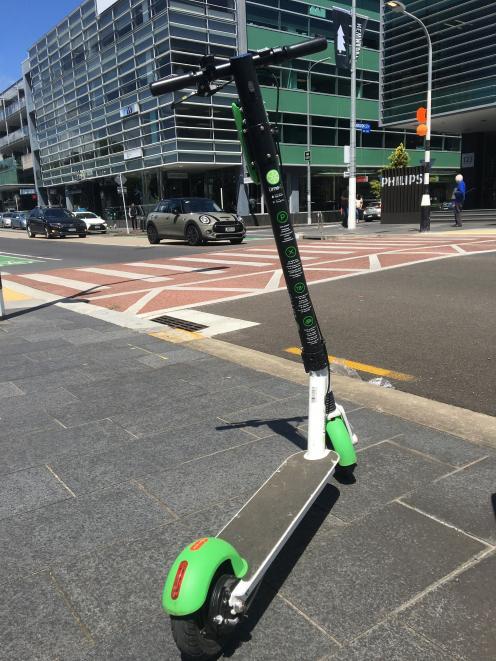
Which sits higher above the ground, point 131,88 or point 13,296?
point 131,88

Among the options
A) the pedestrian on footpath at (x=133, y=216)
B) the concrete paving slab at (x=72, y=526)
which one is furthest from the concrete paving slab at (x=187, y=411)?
the pedestrian on footpath at (x=133, y=216)

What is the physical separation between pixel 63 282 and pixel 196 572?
1205 centimetres

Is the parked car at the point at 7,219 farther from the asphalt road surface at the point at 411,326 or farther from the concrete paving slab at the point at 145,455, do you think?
the concrete paving slab at the point at 145,455

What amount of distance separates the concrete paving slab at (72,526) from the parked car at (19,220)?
171ft

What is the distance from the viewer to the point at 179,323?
24.6 ft

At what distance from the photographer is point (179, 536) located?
8.23ft

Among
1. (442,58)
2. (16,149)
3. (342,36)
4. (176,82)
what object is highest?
(16,149)

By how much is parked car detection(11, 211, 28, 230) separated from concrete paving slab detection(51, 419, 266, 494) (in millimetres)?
51358

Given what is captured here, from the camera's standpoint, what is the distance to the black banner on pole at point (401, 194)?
1048 inches

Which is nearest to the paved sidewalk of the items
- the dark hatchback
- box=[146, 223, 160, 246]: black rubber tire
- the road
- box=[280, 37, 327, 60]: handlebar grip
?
the road

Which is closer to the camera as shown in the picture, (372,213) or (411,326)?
(411,326)

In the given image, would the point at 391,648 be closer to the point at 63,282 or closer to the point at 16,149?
the point at 63,282

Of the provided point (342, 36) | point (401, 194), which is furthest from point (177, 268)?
point (342, 36)

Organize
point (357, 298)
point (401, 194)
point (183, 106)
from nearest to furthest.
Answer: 1. point (357, 298)
2. point (401, 194)
3. point (183, 106)
